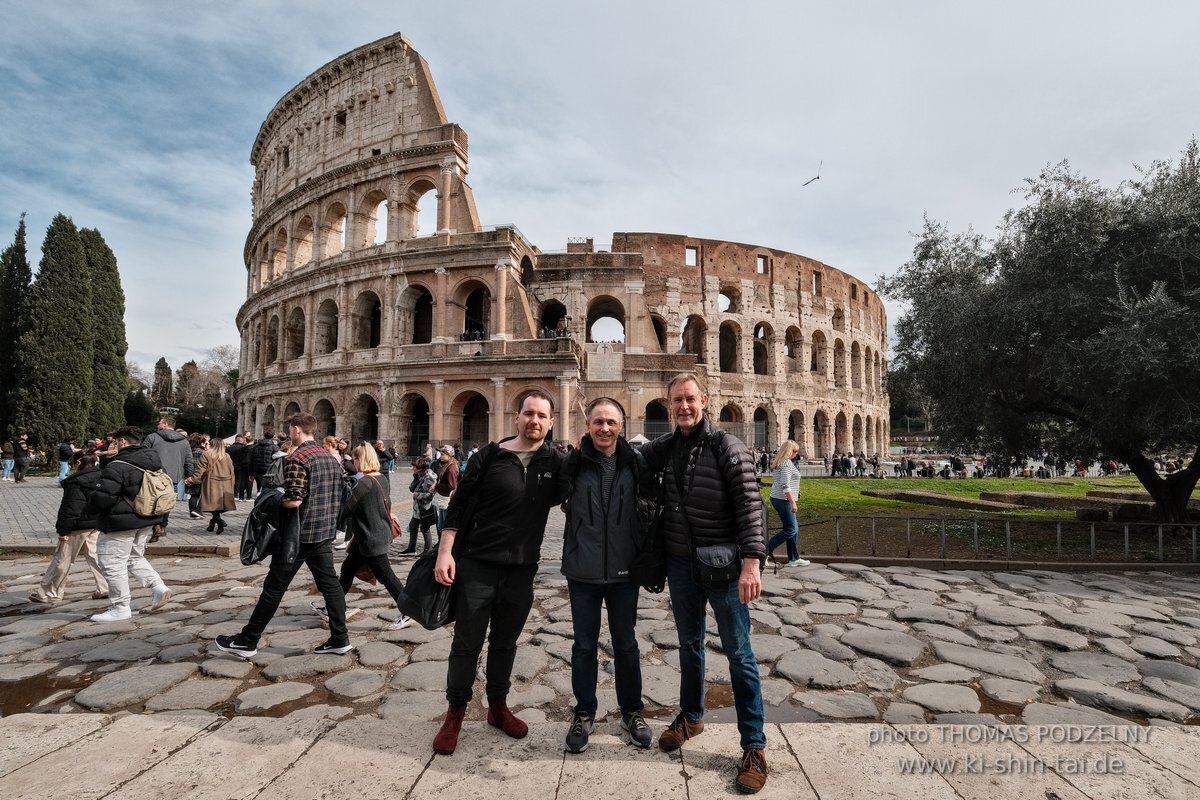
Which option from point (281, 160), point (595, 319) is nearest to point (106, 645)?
point (595, 319)

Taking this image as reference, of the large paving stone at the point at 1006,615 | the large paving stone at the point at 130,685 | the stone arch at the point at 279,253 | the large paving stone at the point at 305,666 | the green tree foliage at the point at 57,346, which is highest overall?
the stone arch at the point at 279,253

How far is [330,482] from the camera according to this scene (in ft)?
13.0

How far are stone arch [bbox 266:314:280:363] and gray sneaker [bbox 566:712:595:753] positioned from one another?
3059 cm

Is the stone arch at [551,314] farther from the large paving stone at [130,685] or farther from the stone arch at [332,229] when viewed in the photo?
the large paving stone at [130,685]

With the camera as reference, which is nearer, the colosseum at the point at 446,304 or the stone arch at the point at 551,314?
the colosseum at the point at 446,304

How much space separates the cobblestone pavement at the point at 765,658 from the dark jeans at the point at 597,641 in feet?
1.12

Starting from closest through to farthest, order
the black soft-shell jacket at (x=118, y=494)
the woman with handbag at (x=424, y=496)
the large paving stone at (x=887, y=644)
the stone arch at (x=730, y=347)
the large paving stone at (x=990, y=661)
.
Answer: the large paving stone at (x=990, y=661), the large paving stone at (x=887, y=644), the black soft-shell jacket at (x=118, y=494), the woman with handbag at (x=424, y=496), the stone arch at (x=730, y=347)

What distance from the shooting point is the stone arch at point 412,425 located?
23484mm

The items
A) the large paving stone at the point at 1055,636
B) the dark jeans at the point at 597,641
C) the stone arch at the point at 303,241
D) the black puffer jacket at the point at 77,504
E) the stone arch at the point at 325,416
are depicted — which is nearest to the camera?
the dark jeans at the point at 597,641

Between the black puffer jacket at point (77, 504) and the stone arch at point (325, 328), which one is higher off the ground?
the stone arch at point (325, 328)

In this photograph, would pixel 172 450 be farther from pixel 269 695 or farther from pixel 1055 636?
pixel 1055 636

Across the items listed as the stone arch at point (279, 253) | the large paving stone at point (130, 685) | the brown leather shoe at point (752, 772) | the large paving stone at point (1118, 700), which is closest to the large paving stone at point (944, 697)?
the large paving stone at point (1118, 700)

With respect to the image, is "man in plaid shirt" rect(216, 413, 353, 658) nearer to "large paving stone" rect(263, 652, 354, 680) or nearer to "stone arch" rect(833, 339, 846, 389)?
"large paving stone" rect(263, 652, 354, 680)

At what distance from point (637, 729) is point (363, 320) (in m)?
25.6
